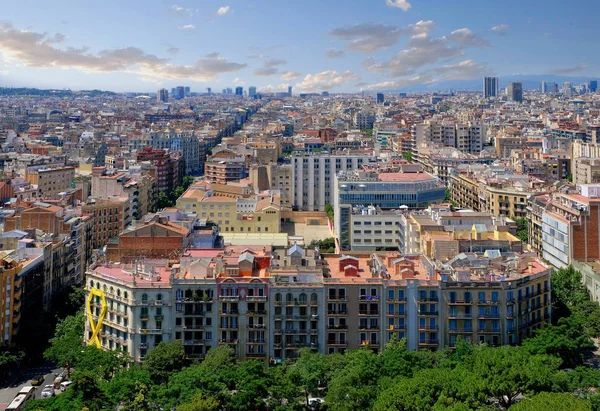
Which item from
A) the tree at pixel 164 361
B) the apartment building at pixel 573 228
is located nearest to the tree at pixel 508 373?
the tree at pixel 164 361

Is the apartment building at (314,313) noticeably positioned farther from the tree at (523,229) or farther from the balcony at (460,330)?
the tree at (523,229)

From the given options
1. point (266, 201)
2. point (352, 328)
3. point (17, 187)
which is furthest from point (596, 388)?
point (17, 187)

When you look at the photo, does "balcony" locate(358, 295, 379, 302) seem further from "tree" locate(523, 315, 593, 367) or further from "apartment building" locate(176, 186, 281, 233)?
"apartment building" locate(176, 186, 281, 233)

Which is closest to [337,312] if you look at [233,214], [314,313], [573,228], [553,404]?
[314,313]

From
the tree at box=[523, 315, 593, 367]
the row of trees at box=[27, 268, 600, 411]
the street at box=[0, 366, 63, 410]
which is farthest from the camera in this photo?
the street at box=[0, 366, 63, 410]

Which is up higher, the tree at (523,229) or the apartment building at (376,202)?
the apartment building at (376,202)

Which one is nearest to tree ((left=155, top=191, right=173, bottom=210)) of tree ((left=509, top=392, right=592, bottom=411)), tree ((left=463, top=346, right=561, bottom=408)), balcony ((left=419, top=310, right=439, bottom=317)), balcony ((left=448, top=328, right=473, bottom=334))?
balcony ((left=419, top=310, right=439, bottom=317))
